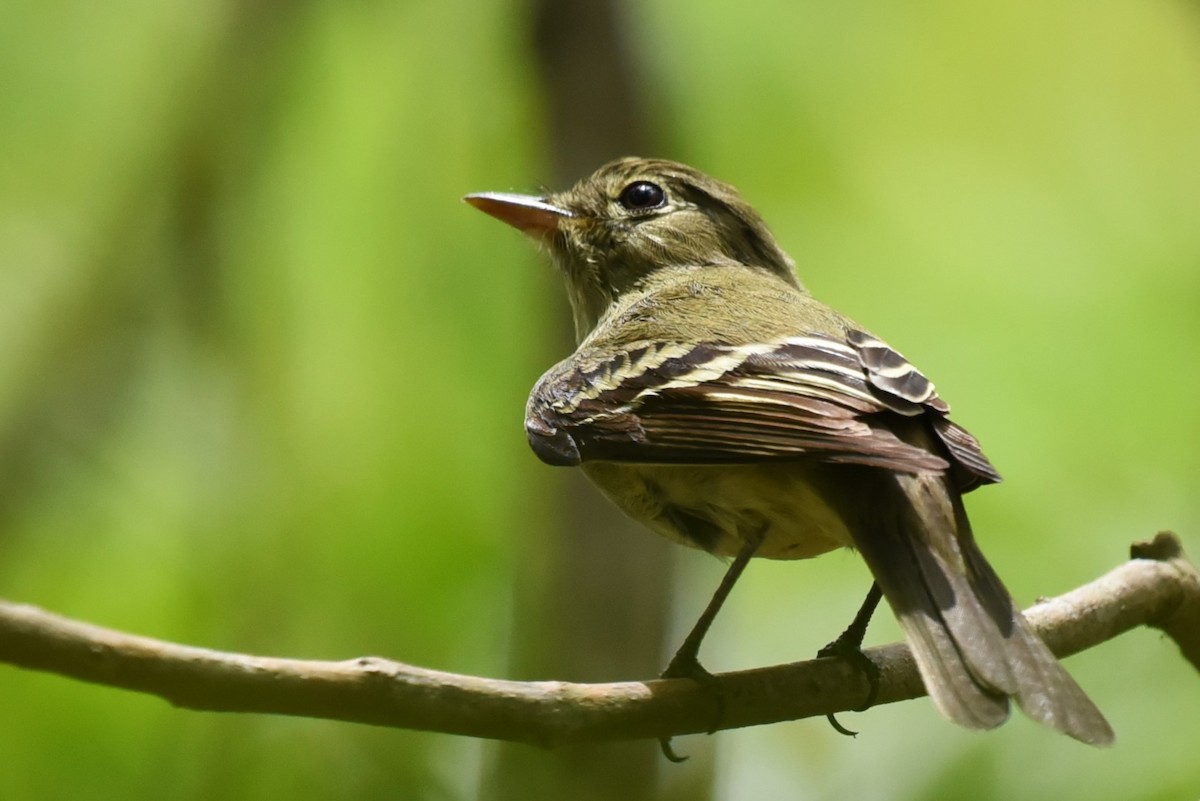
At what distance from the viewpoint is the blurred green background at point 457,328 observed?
14.1 ft

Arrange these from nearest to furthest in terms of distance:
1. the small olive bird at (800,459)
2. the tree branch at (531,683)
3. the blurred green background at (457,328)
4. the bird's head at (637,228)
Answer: the tree branch at (531,683), the small olive bird at (800,459), the blurred green background at (457,328), the bird's head at (637,228)

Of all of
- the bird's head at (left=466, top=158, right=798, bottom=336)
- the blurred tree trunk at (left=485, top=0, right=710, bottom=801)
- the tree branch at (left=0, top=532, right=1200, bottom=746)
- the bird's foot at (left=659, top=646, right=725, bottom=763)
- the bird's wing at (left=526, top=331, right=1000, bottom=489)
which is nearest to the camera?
the tree branch at (left=0, top=532, right=1200, bottom=746)

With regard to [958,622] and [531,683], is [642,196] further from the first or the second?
[531,683]

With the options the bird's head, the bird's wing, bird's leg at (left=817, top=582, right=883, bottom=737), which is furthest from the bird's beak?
bird's leg at (left=817, top=582, right=883, bottom=737)

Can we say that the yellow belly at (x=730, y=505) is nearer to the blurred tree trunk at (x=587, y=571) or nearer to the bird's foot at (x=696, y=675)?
the bird's foot at (x=696, y=675)

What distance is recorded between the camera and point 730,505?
332 cm

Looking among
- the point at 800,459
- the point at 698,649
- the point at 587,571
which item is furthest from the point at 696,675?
the point at 587,571

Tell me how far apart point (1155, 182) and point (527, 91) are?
8.63ft

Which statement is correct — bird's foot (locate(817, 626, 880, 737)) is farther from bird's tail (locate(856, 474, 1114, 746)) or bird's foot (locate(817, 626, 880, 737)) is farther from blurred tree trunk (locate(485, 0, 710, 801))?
blurred tree trunk (locate(485, 0, 710, 801))

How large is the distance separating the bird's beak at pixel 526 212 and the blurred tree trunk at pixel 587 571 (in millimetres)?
274

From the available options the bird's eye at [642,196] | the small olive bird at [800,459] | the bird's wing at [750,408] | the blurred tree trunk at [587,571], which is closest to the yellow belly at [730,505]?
the small olive bird at [800,459]

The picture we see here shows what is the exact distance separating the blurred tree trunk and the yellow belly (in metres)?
0.75

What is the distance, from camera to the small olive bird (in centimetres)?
272

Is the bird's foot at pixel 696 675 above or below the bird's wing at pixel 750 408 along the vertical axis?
below
